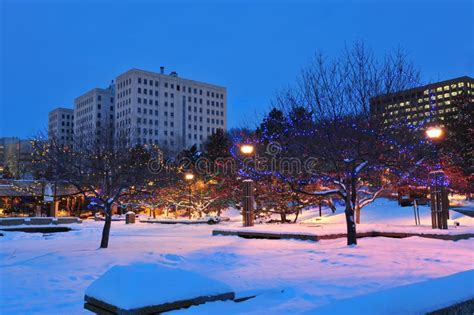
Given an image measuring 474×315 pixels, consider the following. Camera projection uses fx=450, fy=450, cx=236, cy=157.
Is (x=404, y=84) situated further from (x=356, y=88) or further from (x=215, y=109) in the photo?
(x=215, y=109)

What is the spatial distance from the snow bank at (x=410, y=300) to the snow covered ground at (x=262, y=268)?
0.28 meters

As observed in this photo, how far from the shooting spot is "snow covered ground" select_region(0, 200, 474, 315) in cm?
799

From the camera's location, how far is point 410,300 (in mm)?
5234

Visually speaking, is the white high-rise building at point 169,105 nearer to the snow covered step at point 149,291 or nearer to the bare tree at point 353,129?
the bare tree at point 353,129

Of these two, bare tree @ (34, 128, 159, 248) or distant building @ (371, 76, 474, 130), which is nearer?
distant building @ (371, 76, 474, 130)

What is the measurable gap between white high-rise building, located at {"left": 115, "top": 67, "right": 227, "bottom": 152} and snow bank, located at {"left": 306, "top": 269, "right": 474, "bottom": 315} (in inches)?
5160

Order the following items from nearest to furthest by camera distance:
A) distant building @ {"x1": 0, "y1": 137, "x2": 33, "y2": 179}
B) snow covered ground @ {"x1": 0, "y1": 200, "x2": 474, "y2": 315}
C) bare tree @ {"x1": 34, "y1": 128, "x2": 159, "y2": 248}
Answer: snow covered ground @ {"x1": 0, "y1": 200, "x2": 474, "y2": 315}
bare tree @ {"x1": 34, "y1": 128, "x2": 159, "y2": 248}
distant building @ {"x1": 0, "y1": 137, "x2": 33, "y2": 179}

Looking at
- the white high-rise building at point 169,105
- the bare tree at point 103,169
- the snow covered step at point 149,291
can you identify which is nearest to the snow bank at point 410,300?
the snow covered step at point 149,291

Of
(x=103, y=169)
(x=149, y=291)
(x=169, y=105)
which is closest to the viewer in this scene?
(x=149, y=291)

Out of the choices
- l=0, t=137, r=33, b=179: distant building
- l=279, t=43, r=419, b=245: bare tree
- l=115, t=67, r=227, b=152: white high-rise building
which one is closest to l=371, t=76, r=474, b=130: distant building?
l=279, t=43, r=419, b=245: bare tree

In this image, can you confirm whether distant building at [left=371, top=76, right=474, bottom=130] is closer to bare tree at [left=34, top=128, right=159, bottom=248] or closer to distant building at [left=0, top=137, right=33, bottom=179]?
bare tree at [left=34, top=128, right=159, bottom=248]

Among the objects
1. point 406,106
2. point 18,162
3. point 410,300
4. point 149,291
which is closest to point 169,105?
point 18,162

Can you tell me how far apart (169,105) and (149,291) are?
147302 millimetres

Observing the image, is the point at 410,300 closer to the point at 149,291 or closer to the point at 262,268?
the point at 149,291
